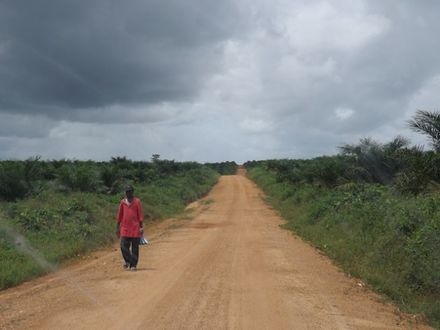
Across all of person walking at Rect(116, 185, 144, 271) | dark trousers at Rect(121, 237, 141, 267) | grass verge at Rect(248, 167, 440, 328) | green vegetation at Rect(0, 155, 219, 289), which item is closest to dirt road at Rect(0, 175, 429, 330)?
dark trousers at Rect(121, 237, 141, 267)

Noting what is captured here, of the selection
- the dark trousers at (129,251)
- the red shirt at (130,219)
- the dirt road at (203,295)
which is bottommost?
the dirt road at (203,295)

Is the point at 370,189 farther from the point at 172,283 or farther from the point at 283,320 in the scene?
the point at 283,320

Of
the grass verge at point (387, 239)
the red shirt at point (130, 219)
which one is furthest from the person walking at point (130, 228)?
the grass verge at point (387, 239)

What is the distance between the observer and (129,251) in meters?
11.9

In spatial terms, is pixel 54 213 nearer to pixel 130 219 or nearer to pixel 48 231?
pixel 48 231

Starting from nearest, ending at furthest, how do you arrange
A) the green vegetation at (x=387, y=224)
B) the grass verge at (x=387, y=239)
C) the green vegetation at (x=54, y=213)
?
the grass verge at (x=387, y=239)
the green vegetation at (x=387, y=224)
the green vegetation at (x=54, y=213)

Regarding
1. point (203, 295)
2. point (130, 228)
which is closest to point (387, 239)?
point (203, 295)

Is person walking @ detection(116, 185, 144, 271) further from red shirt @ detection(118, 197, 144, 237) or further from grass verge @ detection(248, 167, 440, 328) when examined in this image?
grass verge @ detection(248, 167, 440, 328)

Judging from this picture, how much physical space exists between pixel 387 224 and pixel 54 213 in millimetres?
9278

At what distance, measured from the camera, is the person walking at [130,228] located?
38.7 feet

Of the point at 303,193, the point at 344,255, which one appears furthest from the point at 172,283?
the point at 303,193

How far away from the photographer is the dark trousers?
11703mm

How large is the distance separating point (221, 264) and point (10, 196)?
11548 mm

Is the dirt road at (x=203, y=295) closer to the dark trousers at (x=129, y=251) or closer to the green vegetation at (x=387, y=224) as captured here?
the dark trousers at (x=129, y=251)
